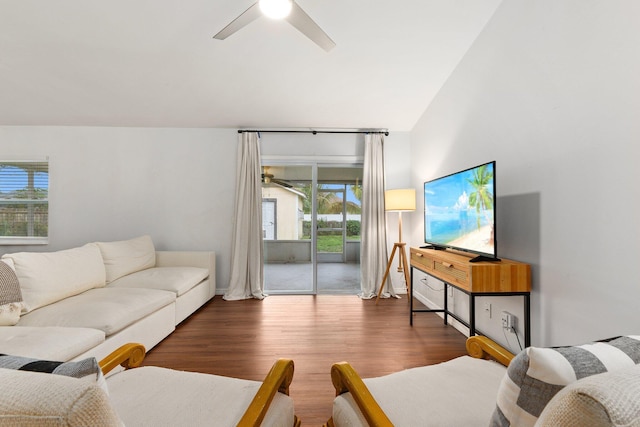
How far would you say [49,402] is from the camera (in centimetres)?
38

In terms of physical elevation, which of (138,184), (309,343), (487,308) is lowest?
(309,343)

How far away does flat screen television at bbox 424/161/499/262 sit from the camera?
1.99 m

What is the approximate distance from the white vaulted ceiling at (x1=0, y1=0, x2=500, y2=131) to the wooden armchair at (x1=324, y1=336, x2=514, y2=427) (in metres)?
2.38

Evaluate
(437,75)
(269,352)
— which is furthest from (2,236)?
(437,75)

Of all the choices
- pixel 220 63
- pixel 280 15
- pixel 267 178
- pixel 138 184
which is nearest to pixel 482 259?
pixel 280 15

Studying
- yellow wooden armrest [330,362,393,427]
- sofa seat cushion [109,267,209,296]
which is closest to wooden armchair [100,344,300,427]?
yellow wooden armrest [330,362,393,427]

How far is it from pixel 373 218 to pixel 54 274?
337 cm

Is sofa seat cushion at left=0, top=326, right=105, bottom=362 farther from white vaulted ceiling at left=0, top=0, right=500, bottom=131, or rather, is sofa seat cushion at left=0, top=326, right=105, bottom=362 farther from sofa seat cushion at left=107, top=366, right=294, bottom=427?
white vaulted ceiling at left=0, top=0, right=500, bottom=131

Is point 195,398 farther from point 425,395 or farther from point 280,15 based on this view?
point 280,15

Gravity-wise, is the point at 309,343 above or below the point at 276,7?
below

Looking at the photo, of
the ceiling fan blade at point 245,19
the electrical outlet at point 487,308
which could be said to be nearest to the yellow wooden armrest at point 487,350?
the electrical outlet at point 487,308

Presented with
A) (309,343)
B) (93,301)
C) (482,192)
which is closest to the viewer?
(482,192)

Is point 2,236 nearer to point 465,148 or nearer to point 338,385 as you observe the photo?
point 338,385

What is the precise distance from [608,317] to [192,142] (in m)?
4.53
